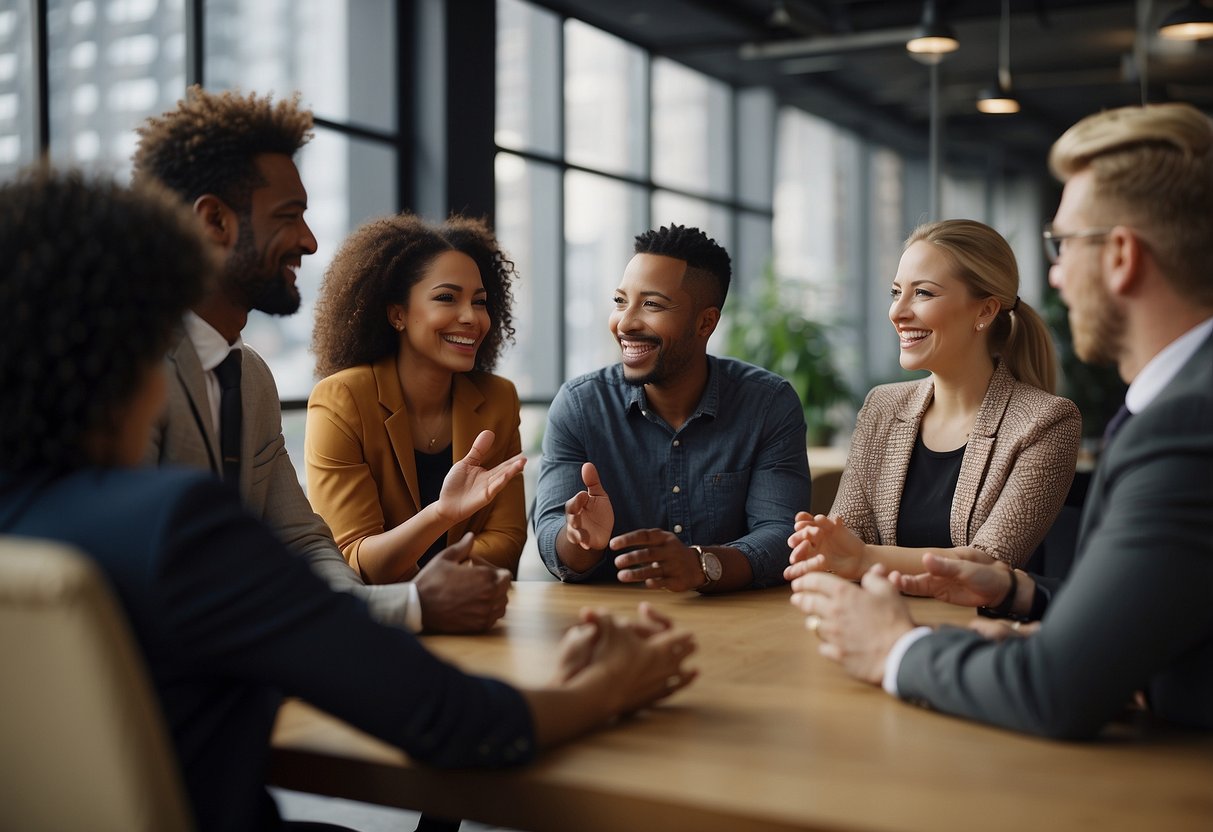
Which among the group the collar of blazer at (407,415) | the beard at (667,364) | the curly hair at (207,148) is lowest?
the collar of blazer at (407,415)

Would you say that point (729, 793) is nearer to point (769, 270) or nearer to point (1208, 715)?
point (1208, 715)

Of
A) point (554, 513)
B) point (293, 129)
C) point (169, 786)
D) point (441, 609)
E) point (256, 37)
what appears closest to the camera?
point (169, 786)

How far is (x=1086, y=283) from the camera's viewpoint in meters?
1.36

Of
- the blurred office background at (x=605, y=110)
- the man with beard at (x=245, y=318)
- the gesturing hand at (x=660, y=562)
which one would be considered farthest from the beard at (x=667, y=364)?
the blurred office background at (x=605, y=110)

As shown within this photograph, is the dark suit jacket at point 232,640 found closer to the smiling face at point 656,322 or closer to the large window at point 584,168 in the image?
the smiling face at point 656,322

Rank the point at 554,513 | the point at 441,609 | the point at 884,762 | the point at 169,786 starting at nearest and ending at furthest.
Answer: the point at 169,786 < the point at 884,762 < the point at 441,609 < the point at 554,513

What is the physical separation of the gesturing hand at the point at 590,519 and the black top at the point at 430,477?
425 mm

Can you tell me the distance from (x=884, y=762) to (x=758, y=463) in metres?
1.51

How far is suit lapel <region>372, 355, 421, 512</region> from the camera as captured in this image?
2.55 meters

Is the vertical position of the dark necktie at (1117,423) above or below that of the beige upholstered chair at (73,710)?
above

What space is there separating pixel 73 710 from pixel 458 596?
0.85 meters

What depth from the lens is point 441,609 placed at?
1837mm

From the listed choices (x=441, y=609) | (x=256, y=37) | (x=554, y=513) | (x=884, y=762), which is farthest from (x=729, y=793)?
(x=256, y=37)

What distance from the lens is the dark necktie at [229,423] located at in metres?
1.93
